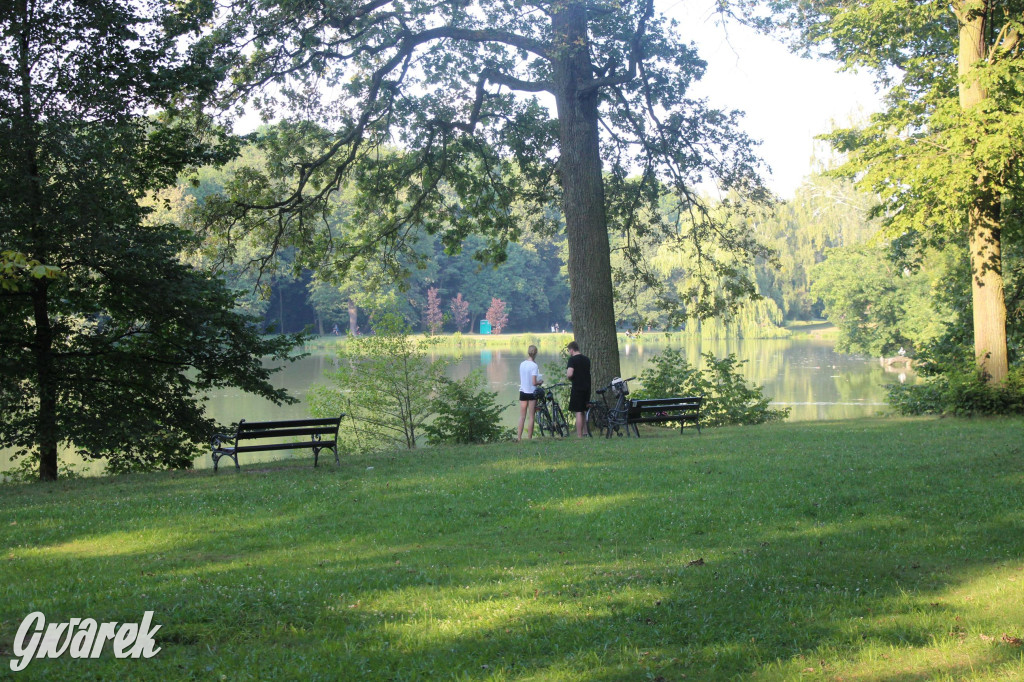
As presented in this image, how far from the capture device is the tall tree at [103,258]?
10.9 metres

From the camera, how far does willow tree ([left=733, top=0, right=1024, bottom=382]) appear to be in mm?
13016

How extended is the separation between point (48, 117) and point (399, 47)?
7248 mm

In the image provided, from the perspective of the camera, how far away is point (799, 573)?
18.3 feet

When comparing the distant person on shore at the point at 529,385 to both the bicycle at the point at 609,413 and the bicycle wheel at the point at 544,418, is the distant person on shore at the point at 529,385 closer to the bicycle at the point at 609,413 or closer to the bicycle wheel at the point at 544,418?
the bicycle wheel at the point at 544,418

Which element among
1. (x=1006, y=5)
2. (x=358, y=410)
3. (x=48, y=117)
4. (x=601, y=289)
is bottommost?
(x=358, y=410)

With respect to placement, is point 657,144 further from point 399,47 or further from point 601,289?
point 399,47

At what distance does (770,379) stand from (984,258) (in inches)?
995

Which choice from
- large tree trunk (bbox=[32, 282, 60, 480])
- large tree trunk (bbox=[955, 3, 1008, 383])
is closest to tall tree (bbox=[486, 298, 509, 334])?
large tree trunk (bbox=[955, 3, 1008, 383])

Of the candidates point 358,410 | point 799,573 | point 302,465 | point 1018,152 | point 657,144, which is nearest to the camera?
point 799,573

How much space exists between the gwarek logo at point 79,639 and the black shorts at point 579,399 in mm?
9982

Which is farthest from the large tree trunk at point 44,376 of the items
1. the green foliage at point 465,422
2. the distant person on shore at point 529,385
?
the distant person on shore at point 529,385

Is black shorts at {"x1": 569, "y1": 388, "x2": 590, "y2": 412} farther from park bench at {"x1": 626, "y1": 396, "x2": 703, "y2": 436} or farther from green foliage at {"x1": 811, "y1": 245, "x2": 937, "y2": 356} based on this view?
green foliage at {"x1": 811, "y1": 245, "x2": 937, "y2": 356}

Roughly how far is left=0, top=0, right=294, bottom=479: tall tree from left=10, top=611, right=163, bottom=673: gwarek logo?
691 centimetres

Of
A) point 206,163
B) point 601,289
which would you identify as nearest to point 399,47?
point 206,163
